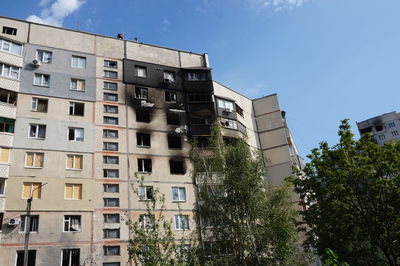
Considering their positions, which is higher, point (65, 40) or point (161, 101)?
point (65, 40)

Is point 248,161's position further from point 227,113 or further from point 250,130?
point 250,130

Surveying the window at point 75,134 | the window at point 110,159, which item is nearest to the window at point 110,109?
the window at point 75,134

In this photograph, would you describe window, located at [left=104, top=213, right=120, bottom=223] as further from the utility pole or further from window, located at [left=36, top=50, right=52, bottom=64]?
window, located at [left=36, top=50, right=52, bottom=64]

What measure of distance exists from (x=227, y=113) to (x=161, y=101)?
866 cm

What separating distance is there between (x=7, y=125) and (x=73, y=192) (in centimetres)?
873

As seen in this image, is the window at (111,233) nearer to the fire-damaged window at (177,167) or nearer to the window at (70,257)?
the window at (70,257)

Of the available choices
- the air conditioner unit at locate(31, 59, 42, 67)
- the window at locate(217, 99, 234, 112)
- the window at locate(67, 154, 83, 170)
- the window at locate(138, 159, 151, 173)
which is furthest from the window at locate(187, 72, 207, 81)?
the window at locate(67, 154, 83, 170)

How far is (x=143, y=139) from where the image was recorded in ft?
125

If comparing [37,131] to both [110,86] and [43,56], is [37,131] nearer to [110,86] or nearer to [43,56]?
[43,56]

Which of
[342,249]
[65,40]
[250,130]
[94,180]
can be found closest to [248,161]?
[342,249]

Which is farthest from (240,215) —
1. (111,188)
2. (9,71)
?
(9,71)

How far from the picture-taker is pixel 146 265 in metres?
14.6

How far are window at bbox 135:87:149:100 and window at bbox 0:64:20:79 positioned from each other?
1226 centimetres

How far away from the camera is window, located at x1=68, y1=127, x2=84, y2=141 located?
112ft
